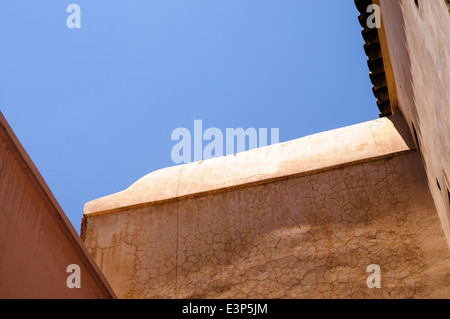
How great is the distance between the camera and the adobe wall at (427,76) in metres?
2.72

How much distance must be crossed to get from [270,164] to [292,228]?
2.47ft

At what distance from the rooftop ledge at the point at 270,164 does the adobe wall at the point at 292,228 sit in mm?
12

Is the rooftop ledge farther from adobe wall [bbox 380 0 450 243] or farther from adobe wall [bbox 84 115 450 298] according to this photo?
adobe wall [bbox 380 0 450 243]

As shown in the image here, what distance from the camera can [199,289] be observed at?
16.2 feet

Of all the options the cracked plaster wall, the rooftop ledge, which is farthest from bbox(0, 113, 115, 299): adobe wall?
the rooftop ledge

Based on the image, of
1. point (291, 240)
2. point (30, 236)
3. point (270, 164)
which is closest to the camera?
point (30, 236)

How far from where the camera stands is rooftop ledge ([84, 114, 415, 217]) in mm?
5091

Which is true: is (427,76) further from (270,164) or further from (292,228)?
(270,164)

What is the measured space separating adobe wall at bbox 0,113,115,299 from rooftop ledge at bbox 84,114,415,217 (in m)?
1.88

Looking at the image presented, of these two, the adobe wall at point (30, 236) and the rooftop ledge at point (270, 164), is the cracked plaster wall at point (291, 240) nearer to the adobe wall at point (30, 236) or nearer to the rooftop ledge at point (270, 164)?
the rooftop ledge at point (270, 164)

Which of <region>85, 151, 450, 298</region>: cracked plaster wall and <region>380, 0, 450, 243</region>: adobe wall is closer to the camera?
<region>380, 0, 450, 243</region>: adobe wall

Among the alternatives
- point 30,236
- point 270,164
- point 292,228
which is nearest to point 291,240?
point 292,228

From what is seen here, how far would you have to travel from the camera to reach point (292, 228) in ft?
16.3

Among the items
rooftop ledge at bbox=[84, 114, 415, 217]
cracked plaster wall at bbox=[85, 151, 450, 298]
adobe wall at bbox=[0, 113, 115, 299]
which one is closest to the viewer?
Answer: adobe wall at bbox=[0, 113, 115, 299]
